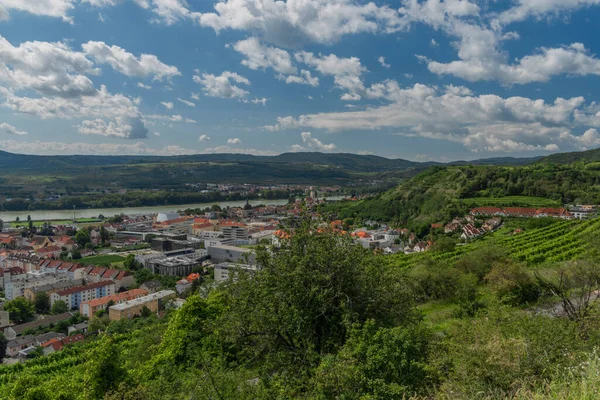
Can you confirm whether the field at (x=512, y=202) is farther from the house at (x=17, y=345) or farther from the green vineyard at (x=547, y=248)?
the house at (x=17, y=345)

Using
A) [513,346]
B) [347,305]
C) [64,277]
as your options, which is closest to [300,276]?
[347,305]

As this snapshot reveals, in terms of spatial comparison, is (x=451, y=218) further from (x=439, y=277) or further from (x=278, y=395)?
(x=278, y=395)

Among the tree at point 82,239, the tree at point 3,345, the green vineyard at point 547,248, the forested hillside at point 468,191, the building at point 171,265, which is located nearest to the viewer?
the green vineyard at point 547,248

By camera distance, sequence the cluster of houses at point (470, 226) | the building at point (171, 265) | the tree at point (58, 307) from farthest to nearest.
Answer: the building at point (171, 265) < the cluster of houses at point (470, 226) < the tree at point (58, 307)

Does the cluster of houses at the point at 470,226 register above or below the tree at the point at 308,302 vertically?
below

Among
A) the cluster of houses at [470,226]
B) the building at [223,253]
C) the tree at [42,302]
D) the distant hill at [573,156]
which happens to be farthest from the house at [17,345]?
the distant hill at [573,156]

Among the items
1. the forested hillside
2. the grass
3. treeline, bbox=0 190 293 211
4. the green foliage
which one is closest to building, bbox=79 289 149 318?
the grass

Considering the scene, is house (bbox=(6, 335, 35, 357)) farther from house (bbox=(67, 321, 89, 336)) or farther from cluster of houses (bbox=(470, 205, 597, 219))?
cluster of houses (bbox=(470, 205, 597, 219))
